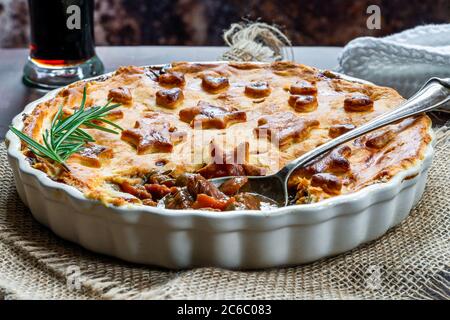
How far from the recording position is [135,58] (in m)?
4.05

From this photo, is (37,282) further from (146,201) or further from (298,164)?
(298,164)

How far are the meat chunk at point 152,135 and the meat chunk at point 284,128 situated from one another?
0.30 metres

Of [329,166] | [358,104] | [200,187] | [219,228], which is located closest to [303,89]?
[358,104]

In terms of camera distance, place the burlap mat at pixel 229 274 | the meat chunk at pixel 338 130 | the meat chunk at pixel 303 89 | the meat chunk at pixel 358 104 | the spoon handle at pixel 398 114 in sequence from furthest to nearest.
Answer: the meat chunk at pixel 303 89, the meat chunk at pixel 358 104, the meat chunk at pixel 338 130, the spoon handle at pixel 398 114, the burlap mat at pixel 229 274

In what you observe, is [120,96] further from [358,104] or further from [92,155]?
[358,104]

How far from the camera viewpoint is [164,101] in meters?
2.79

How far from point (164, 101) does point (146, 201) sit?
0.73m

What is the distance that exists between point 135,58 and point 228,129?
156cm

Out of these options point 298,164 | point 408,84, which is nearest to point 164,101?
point 298,164

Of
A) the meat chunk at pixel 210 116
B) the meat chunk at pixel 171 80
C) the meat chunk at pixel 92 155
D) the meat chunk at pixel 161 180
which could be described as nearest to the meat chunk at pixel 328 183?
the meat chunk at pixel 161 180

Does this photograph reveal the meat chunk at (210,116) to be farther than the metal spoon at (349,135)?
Yes

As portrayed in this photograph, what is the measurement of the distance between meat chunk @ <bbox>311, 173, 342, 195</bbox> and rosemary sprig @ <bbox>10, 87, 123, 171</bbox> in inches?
27.7

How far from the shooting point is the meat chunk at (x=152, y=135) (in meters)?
2.46

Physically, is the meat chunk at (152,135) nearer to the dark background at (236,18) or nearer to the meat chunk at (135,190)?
the meat chunk at (135,190)
